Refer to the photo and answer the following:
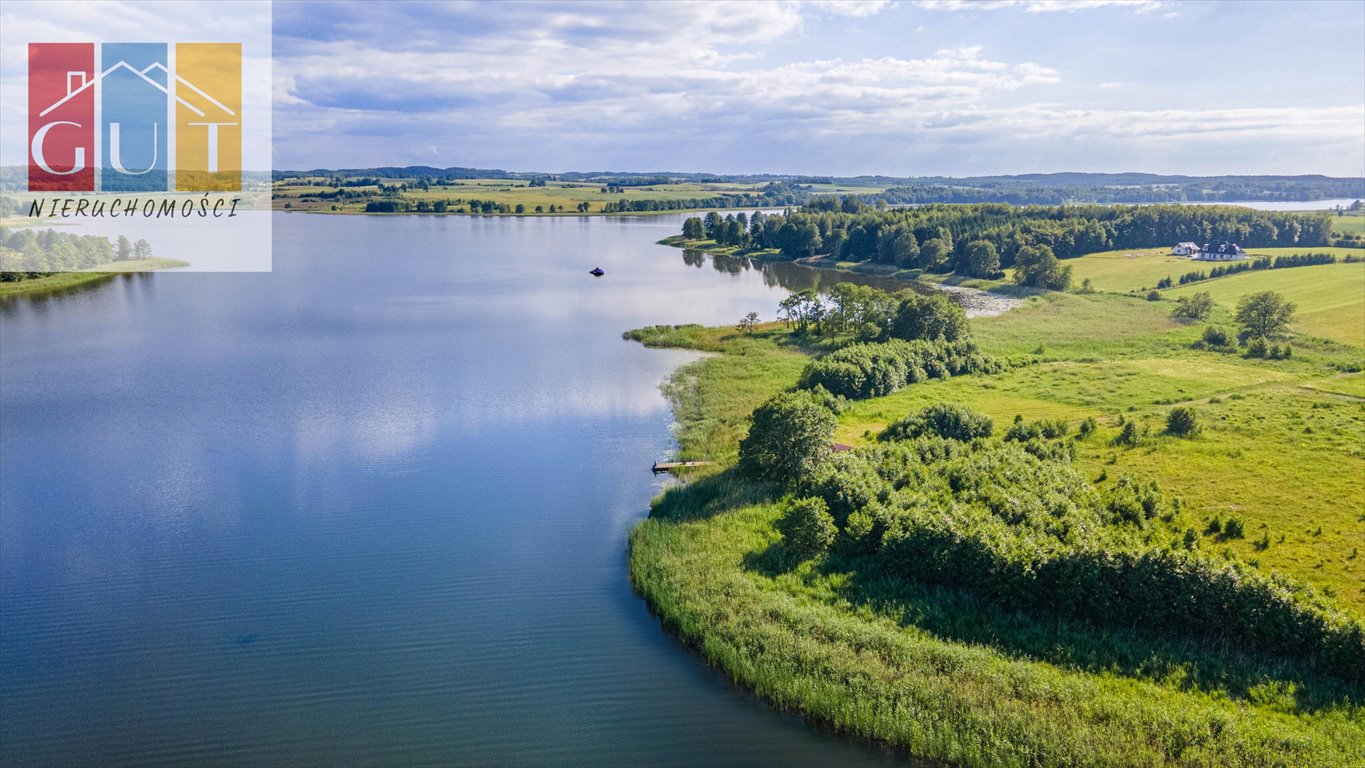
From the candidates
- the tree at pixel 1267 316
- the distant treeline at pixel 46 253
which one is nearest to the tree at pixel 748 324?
the tree at pixel 1267 316

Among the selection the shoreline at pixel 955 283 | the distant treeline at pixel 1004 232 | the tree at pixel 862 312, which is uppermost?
the distant treeline at pixel 1004 232

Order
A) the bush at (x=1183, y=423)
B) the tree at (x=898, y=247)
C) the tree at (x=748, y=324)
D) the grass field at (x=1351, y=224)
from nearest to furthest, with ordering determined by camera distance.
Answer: the bush at (x=1183, y=423) < the tree at (x=748, y=324) < the tree at (x=898, y=247) < the grass field at (x=1351, y=224)

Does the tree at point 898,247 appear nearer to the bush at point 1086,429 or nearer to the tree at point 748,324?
the tree at point 748,324

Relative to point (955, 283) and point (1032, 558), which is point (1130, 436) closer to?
point (1032, 558)

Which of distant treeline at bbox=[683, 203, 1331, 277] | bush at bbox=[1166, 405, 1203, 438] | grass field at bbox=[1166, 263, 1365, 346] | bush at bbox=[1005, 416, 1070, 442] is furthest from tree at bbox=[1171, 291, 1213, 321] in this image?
bush at bbox=[1005, 416, 1070, 442]

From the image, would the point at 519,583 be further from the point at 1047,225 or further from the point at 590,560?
the point at 1047,225

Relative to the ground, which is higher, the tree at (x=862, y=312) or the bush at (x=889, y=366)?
the tree at (x=862, y=312)

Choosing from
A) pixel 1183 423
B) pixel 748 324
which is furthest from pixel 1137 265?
pixel 1183 423
